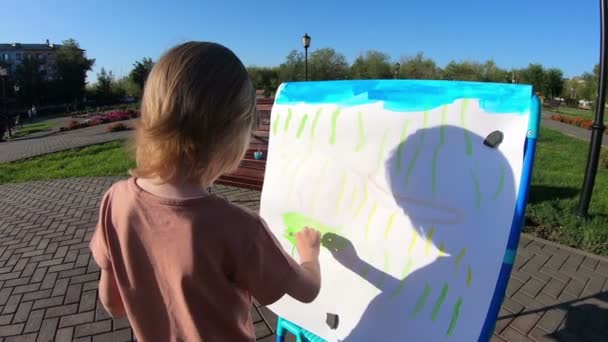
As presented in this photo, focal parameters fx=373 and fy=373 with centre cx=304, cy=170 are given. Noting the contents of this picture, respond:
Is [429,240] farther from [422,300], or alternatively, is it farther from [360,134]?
[360,134]

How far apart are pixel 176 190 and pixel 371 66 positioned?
63858 millimetres

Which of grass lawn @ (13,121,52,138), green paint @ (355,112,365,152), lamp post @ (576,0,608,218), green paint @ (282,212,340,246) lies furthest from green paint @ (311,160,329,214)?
grass lawn @ (13,121,52,138)

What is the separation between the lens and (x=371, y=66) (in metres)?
61.3

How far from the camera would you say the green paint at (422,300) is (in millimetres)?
1215

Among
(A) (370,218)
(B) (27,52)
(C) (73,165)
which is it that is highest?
(B) (27,52)

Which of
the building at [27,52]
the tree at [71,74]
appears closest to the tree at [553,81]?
the tree at [71,74]

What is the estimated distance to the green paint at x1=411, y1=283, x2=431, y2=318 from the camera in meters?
1.21

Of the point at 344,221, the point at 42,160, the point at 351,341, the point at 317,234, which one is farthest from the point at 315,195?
the point at 42,160

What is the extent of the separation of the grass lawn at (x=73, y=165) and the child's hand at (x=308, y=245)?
7.19 m

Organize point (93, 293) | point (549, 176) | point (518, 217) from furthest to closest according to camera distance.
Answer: point (549, 176), point (93, 293), point (518, 217)

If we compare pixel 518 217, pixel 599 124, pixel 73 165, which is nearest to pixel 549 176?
pixel 599 124

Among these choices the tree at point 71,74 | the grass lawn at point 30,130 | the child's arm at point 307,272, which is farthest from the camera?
the tree at point 71,74

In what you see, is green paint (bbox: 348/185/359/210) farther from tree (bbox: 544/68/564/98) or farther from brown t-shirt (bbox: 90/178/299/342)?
tree (bbox: 544/68/564/98)

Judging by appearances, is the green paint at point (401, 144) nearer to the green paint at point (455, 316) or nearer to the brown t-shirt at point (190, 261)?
the green paint at point (455, 316)
